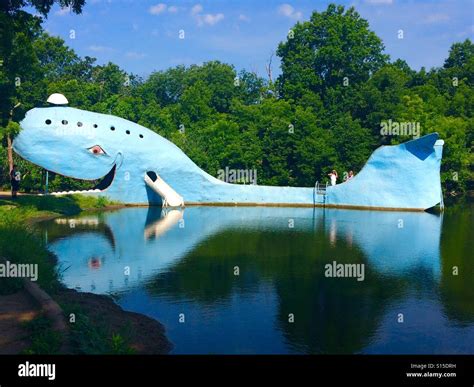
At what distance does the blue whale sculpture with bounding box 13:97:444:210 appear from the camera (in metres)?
25.6

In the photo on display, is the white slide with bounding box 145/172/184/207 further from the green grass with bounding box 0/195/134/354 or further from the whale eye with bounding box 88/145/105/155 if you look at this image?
the green grass with bounding box 0/195/134/354

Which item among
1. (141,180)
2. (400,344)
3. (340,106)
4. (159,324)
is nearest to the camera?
(400,344)

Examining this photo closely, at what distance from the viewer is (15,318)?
340 inches

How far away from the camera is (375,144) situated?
115 feet

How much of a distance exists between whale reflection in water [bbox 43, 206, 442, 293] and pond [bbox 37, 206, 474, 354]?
0.04 m

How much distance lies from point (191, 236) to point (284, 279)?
6.47 m

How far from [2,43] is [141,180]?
10911mm

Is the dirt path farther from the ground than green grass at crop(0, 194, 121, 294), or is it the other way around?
green grass at crop(0, 194, 121, 294)

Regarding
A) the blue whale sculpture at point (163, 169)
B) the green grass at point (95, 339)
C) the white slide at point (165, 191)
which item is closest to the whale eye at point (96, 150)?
the blue whale sculpture at point (163, 169)

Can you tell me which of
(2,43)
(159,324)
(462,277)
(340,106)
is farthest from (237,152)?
(159,324)

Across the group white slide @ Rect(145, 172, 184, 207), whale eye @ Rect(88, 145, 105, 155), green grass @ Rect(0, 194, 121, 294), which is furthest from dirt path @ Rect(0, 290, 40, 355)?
white slide @ Rect(145, 172, 184, 207)

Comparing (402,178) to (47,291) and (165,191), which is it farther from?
(47,291)

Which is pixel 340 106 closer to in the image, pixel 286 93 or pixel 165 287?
pixel 286 93

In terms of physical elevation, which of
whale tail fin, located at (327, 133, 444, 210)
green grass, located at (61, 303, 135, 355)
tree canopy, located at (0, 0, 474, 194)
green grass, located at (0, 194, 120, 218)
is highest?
tree canopy, located at (0, 0, 474, 194)
